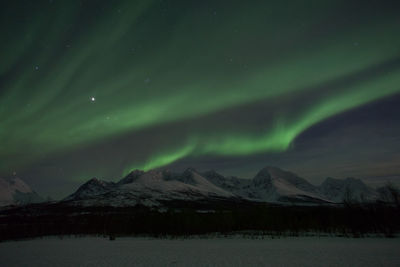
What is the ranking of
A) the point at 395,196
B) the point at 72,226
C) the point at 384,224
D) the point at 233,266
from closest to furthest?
the point at 233,266 < the point at 384,224 < the point at 395,196 < the point at 72,226

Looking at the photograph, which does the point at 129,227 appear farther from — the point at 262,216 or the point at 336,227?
the point at 336,227

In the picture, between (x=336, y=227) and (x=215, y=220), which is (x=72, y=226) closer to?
(x=215, y=220)

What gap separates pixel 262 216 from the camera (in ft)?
344

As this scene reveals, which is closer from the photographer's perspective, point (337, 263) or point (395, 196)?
point (337, 263)

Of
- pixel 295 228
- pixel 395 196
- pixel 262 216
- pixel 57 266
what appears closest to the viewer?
pixel 57 266

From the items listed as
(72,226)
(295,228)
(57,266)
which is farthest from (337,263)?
(72,226)

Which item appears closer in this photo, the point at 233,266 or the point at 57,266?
the point at 233,266

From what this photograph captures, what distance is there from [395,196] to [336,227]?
2198cm

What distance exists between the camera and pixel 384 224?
3194 inches

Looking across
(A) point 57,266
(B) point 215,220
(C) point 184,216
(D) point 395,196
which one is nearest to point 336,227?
(D) point 395,196

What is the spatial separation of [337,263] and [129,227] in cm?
9459

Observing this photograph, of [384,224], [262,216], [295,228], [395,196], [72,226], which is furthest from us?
[72,226]

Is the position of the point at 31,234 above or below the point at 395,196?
→ below

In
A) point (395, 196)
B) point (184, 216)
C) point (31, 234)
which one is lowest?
point (31, 234)
